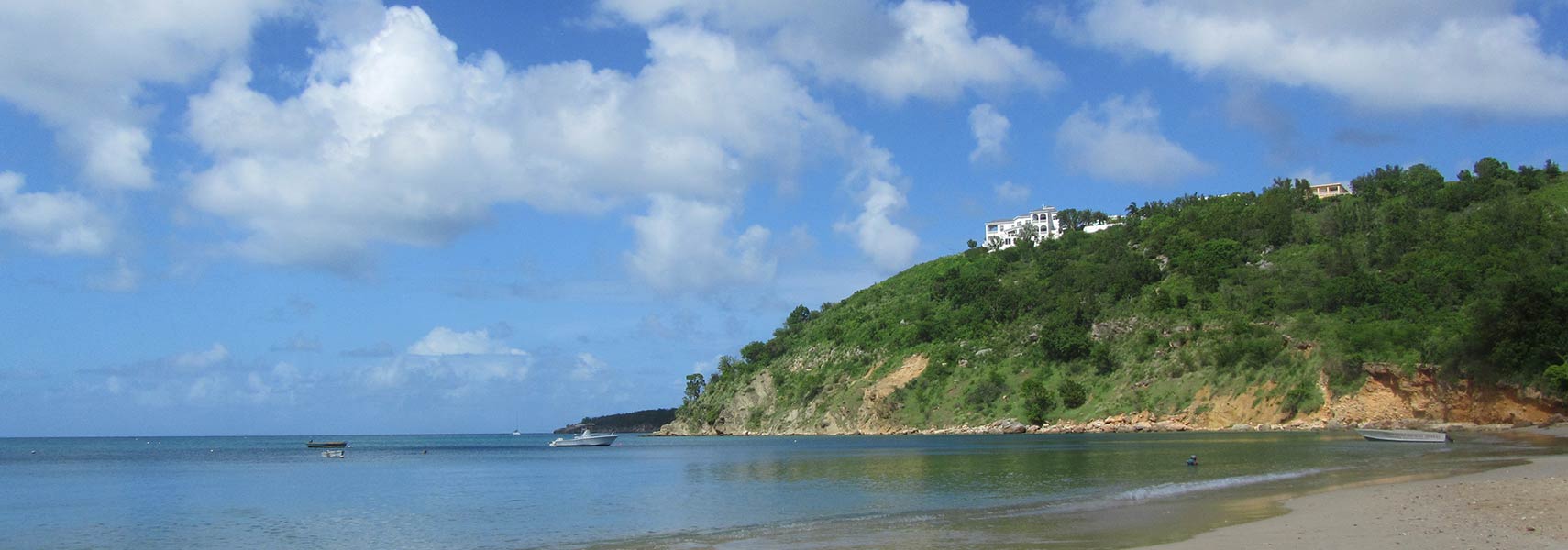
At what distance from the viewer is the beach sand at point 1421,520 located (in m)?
19.5

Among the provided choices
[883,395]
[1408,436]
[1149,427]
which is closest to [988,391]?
[883,395]

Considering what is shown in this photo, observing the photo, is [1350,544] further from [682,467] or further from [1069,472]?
[682,467]

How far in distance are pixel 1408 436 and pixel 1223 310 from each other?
161ft

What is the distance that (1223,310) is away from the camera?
11381 centimetres

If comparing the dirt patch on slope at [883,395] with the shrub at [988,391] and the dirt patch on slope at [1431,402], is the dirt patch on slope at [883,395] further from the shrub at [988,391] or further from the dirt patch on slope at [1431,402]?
the dirt patch on slope at [1431,402]

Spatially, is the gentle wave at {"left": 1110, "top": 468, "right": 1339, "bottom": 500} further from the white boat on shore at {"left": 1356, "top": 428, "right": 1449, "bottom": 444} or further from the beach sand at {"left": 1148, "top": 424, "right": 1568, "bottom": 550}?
the white boat on shore at {"left": 1356, "top": 428, "right": 1449, "bottom": 444}

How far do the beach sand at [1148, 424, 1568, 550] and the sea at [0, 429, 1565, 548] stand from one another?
1424 millimetres

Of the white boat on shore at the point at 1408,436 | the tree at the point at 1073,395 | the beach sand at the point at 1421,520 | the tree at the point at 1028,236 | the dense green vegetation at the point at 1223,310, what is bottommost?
the white boat on shore at the point at 1408,436

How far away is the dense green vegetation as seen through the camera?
298 ft

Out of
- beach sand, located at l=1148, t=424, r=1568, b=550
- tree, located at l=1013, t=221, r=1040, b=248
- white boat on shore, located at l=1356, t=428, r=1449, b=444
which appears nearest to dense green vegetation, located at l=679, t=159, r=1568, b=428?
tree, located at l=1013, t=221, r=1040, b=248

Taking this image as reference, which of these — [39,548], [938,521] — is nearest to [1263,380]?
[938,521]

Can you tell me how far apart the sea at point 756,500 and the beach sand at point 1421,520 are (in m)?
1.42

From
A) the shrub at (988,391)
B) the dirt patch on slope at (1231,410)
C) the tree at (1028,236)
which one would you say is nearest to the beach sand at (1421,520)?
the dirt patch on slope at (1231,410)

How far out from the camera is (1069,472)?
4750cm
